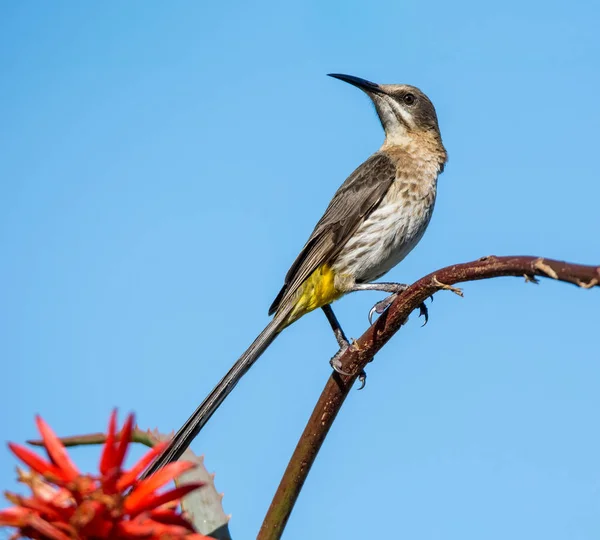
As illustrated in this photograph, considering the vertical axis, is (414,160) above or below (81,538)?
above

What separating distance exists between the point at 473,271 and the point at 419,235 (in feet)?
15.4

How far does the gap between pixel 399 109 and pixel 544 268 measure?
677 cm

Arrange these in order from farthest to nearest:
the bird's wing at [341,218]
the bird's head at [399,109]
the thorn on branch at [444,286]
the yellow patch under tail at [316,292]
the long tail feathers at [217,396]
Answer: the bird's head at [399,109] → the bird's wing at [341,218] → the yellow patch under tail at [316,292] → the long tail feathers at [217,396] → the thorn on branch at [444,286]

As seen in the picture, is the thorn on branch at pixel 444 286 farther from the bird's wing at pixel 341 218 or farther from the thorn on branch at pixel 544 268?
the bird's wing at pixel 341 218

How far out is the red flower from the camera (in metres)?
1.65

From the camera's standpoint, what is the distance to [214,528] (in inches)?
97.8

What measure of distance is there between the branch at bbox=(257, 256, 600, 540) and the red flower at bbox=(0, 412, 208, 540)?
1.08 m

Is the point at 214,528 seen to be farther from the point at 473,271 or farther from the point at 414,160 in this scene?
the point at 414,160

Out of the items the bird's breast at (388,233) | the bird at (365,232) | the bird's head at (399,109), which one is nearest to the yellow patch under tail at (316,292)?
the bird at (365,232)

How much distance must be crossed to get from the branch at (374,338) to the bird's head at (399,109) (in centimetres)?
517

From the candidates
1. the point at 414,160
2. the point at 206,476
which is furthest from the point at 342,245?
the point at 206,476

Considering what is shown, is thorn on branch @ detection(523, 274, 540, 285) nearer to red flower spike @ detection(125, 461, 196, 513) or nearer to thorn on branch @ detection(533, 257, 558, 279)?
thorn on branch @ detection(533, 257, 558, 279)

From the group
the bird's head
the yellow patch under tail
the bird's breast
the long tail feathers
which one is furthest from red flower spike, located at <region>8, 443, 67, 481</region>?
the bird's head

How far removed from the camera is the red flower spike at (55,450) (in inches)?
69.5
